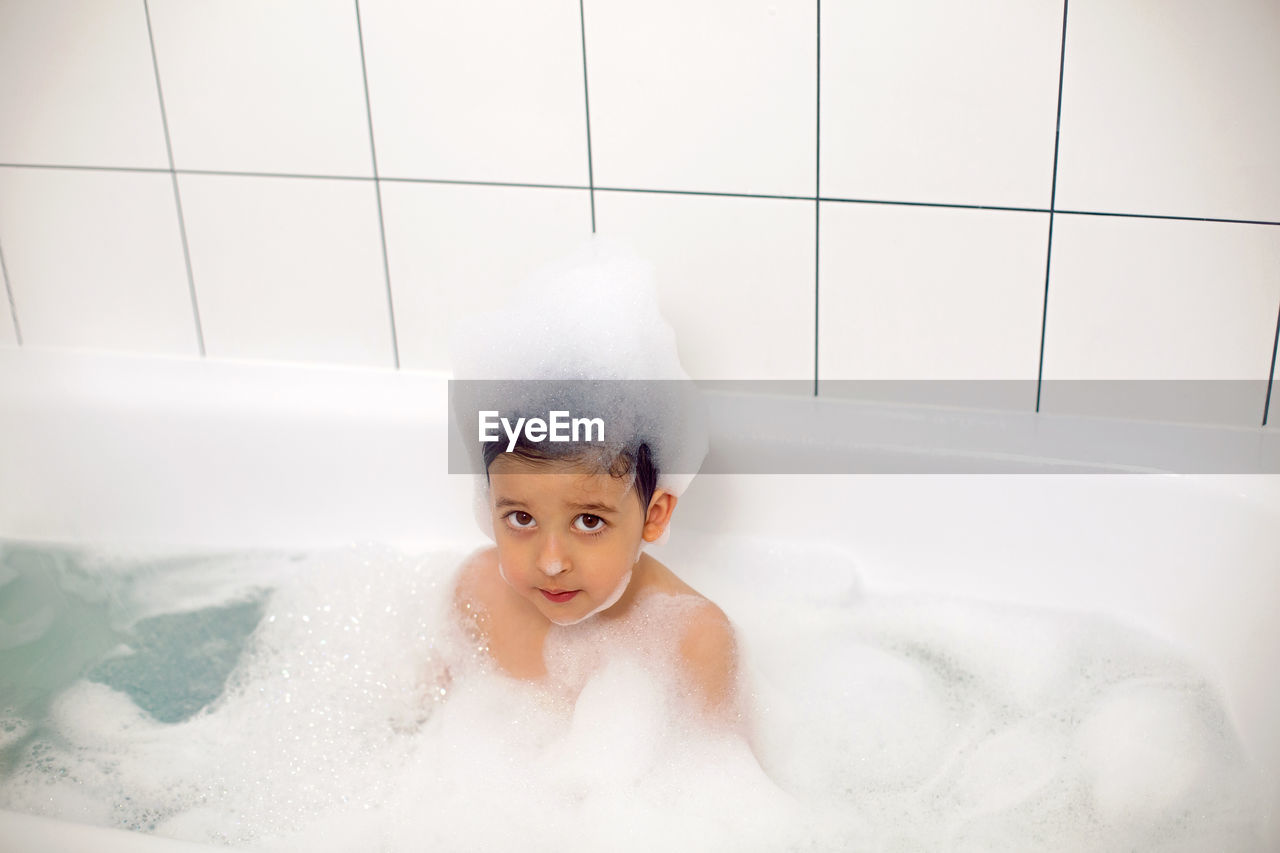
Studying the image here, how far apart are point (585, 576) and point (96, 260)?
0.95m

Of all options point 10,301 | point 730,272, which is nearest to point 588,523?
point 730,272

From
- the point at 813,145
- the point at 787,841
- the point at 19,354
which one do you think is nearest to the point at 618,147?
the point at 813,145

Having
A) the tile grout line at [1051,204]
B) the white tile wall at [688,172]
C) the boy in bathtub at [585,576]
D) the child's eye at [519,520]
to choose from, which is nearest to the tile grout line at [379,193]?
the white tile wall at [688,172]

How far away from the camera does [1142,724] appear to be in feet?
3.89

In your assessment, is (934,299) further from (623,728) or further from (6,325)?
(6,325)

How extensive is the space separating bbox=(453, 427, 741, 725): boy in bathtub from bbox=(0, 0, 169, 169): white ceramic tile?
2.52ft

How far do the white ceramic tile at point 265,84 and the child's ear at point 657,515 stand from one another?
602 millimetres

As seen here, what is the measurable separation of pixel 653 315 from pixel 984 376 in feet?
1.36

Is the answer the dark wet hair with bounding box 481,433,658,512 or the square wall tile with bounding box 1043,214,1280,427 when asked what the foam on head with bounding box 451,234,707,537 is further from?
the square wall tile with bounding box 1043,214,1280,427

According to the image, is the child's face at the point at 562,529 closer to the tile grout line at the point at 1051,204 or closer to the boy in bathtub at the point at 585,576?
the boy in bathtub at the point at 585,576

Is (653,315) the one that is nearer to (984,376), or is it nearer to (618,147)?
(618,147)

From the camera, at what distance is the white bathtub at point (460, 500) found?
1241 millimetres

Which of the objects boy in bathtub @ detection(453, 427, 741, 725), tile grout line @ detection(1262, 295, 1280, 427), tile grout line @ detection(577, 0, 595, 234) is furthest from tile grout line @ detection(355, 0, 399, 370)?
tile grout line @ detection(1262, 295, 1280, 427)

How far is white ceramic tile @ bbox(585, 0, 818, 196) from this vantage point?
128cm
